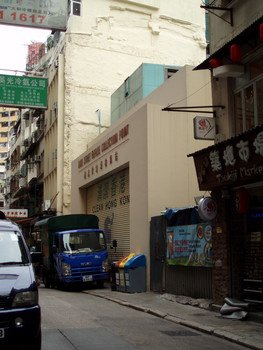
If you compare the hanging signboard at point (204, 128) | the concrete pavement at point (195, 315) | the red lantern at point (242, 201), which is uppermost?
the hanging signboard at point (204, 128)

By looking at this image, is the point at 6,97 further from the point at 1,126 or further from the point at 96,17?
the point at 1,126

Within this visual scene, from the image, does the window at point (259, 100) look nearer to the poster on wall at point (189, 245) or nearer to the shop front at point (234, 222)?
the shop front at point (234, 222)

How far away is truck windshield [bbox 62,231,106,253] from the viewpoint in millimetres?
20844

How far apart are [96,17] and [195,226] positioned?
24341 mm

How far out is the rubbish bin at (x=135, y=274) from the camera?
1812 cm

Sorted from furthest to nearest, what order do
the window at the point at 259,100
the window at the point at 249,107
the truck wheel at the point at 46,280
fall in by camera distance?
the truck wheel at the point at 46,280 → the window at the point at 249,107 → the window at the point at 259,100

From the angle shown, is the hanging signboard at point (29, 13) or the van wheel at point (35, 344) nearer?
the van wheel at point (35, 344)

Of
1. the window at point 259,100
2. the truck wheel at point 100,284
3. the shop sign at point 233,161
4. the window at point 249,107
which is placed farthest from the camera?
the truck wheel at point 100,284

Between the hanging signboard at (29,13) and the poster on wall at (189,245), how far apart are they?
6.92 metres

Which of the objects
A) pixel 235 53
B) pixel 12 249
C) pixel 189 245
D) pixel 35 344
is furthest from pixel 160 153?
pixel 35 344

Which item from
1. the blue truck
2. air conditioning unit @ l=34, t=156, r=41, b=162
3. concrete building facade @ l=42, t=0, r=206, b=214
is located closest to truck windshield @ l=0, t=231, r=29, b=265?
the blue truck

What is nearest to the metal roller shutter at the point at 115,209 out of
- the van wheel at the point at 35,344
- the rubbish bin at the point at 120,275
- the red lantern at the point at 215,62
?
the rubbish bin at the point at 120,275

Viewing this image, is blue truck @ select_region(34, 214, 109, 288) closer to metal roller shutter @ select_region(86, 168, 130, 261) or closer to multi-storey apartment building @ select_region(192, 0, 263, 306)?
metal roller shutter @ select_region(86, 168, 130, 261)

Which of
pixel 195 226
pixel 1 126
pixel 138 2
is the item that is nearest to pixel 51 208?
pixel 138 2
